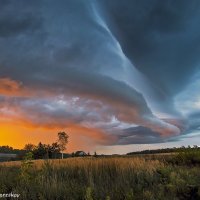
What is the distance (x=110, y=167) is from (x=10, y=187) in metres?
5.03

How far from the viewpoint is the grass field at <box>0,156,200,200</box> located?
1280 centimetres

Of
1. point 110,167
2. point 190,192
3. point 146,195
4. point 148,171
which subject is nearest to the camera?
point 146,195

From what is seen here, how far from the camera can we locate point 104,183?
14.7m

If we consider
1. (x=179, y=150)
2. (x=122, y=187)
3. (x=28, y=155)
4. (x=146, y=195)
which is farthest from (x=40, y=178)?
(x=179, y=150)

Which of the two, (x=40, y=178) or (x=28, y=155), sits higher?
(x=28, y=155)

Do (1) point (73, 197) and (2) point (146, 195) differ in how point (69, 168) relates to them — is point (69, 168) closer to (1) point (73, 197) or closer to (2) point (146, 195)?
(1) point (73, 197)

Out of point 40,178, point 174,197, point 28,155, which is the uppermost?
point 28,155

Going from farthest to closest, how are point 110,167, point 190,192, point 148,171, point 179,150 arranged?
point 179,150 < point 110,167 < point 148,171 < point 190,192

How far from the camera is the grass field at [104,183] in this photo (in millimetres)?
12805

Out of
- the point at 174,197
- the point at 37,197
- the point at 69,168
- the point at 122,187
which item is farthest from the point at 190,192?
the point at 69,168

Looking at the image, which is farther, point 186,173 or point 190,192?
point 186,173

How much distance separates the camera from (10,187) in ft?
50.3

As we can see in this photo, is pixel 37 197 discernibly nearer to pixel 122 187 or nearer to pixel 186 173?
pixel 122 187

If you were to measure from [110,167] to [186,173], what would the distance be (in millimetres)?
3487
